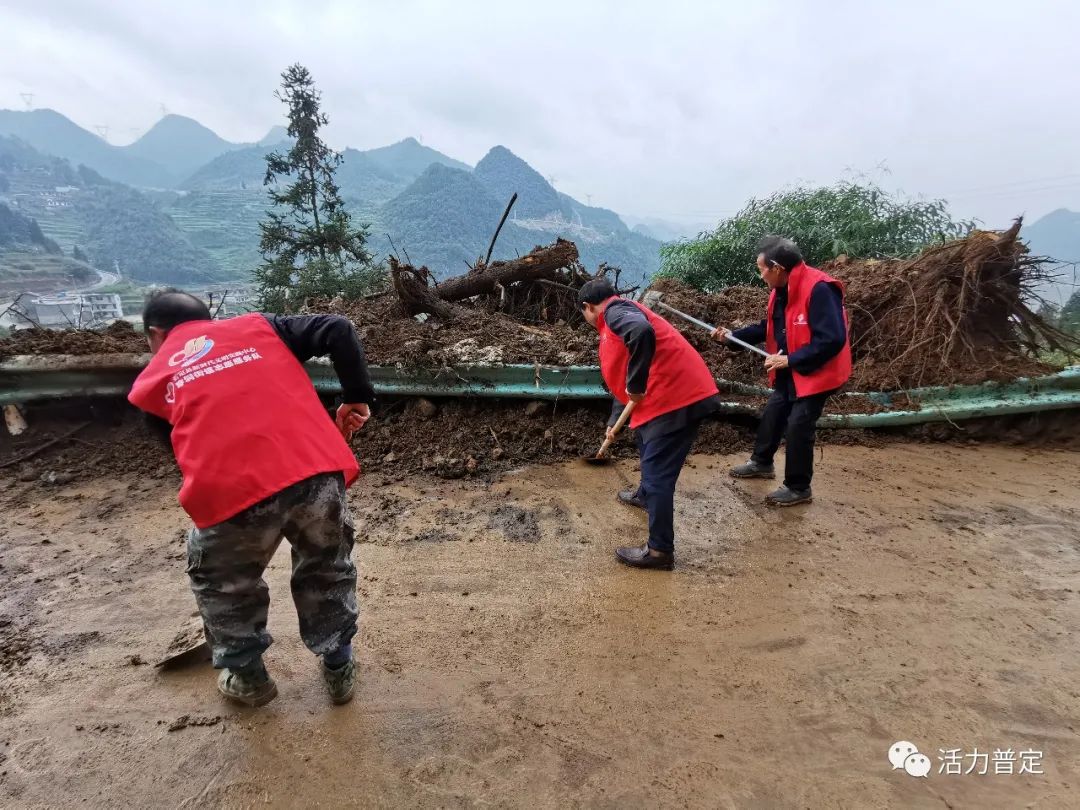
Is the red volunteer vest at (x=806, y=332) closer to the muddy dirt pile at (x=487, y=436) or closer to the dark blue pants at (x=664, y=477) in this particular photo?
the dark blue pants at (x=664, y=477)

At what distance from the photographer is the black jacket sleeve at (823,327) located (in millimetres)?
2932

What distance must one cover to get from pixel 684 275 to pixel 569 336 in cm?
601

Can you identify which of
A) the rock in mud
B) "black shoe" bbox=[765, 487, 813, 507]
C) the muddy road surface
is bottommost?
the muddy road surface

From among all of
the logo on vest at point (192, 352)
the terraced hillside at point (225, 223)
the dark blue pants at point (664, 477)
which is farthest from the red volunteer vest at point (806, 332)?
the terraced hillside at point (225, 223)

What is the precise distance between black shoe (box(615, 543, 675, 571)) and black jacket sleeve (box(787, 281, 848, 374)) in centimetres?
141

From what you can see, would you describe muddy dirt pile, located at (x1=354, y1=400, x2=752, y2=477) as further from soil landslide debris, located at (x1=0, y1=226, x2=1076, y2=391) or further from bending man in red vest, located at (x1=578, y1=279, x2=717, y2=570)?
bending man in red vest, located at (x1=578, y1=279, x2=717, y2=570)

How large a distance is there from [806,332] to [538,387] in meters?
1.95

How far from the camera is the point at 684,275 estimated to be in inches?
400

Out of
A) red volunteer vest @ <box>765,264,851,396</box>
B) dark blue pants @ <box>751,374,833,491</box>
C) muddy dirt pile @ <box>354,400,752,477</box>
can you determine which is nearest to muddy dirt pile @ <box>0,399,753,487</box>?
muddy dirt pile @ <box>354,400,752,477</box>

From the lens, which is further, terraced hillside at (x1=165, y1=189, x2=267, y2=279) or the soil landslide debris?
terraced hillside at (x1=165, y1=189, x2=267, y2=279)

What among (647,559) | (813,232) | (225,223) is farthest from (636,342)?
(225,223)

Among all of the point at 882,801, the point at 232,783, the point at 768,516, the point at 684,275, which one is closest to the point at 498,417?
the point at 768,516

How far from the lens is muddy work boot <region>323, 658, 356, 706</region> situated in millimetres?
1887

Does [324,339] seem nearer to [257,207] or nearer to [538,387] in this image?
[538,387]
